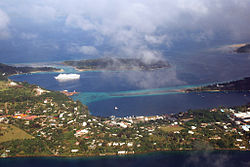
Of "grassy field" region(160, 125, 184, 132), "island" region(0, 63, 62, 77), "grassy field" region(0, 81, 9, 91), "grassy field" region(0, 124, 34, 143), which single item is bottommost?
"grassy field" region(160, 125, 184, 132)

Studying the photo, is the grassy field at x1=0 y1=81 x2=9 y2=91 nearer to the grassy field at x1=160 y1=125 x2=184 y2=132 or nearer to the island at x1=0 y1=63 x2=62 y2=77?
the island at x1=0 y1=63 x2=62 y2=77

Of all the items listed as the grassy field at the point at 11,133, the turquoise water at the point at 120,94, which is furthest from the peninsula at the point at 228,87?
the grassy field at the point at 11,133

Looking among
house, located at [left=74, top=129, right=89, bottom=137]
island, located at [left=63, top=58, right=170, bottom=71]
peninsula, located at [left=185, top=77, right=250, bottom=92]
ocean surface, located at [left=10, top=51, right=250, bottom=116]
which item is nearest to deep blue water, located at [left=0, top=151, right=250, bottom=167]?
house, located at [left=74, top=129, right=89, bottom=137]

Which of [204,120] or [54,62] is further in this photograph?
[54,62]

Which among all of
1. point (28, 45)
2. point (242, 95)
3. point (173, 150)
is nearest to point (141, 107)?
point (173, 150)

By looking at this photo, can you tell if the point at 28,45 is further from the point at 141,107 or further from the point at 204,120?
the point at 204,120
